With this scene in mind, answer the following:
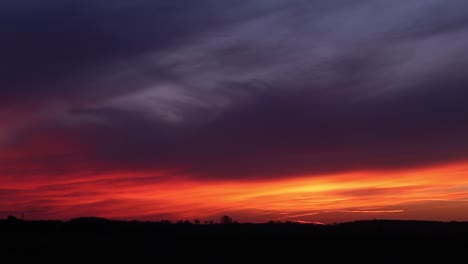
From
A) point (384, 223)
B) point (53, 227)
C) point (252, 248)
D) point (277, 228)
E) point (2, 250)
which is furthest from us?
point (384, 223)

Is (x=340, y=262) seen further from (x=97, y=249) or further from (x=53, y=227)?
(x=53, y=227)

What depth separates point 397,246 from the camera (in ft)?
134

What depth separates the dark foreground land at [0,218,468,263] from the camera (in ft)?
121

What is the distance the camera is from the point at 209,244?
39812mm

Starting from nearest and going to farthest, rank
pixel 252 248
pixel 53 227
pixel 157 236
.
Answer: pixel 252 248
pixel 157 236
pixel 53 227

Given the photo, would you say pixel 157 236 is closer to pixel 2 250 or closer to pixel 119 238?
pixel 119 238

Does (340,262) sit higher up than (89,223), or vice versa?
A: (89,223)

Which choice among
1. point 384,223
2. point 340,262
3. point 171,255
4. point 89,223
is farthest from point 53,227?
point 384,223

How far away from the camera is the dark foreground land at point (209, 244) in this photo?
36.9 metres

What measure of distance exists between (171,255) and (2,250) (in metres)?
8.68

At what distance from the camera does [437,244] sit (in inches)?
1656

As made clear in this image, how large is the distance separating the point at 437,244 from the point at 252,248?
37.8 feet

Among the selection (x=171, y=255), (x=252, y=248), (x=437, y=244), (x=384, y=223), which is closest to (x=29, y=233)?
(x=171, y=255)

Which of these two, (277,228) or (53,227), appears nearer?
(53,227)
